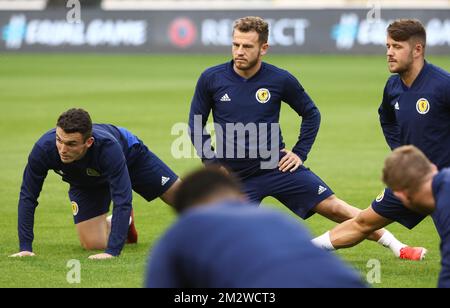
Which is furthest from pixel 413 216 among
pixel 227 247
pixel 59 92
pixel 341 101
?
pixel 59 92

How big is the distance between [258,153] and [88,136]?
1.61 m

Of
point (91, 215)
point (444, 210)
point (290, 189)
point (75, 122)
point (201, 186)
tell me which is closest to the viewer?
point (201, 186)

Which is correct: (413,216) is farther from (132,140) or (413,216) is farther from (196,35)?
(196,35)

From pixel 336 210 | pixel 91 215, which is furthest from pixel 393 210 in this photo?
pixel 91 215

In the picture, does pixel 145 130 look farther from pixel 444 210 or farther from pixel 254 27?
pixel 444 210

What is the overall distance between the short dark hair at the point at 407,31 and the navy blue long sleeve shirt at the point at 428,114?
0.27 metres

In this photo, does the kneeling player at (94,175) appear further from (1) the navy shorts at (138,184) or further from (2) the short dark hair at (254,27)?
(2) the short dark hair at (254,27)

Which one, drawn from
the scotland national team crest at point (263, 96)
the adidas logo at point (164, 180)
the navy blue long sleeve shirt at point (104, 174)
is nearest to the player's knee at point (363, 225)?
the scotland national team crest at point (263, 96)

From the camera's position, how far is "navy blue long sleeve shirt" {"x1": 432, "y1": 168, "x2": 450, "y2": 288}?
626cm

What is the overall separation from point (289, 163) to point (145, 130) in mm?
11126

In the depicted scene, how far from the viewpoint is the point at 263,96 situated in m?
9.93

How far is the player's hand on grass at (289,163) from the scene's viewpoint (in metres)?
9.98

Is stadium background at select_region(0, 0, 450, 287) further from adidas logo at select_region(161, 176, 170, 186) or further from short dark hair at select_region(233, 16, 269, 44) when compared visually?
short dark hair at select_region(233, 16, 269, 44)

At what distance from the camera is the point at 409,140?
9.26 metres
